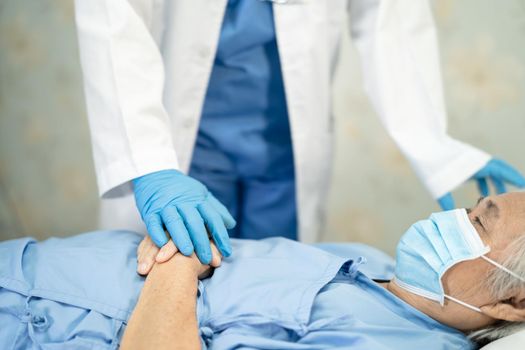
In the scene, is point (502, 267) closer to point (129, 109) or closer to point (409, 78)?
point (409, 78)

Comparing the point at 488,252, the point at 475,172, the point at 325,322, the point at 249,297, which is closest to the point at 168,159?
the point at 249,297

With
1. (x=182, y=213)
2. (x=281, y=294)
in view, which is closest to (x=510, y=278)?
(x=281, y=294)

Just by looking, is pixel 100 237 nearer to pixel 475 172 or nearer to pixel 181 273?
pixel 181 273

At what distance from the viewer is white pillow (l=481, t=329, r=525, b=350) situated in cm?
103

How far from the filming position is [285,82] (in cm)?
149

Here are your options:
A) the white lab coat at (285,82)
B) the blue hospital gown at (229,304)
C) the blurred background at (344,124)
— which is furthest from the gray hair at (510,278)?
the blurred background at (344,124)

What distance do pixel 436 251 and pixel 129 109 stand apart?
2.31 feet

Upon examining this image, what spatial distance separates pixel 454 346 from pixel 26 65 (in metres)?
1.77

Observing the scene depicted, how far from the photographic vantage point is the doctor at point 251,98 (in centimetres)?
122

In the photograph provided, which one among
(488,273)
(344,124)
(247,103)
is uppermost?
(247,103)

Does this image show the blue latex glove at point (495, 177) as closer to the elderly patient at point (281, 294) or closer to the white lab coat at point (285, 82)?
the white lab coat at point (285, 82)

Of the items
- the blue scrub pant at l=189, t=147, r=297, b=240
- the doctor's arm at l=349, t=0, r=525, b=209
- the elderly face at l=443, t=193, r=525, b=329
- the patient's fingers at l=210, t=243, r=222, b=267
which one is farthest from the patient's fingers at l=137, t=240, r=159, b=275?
the doctor's arm at l=349, t=0, r=525, b=209

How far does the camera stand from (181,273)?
1.07m

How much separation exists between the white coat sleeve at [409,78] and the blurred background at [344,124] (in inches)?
22.3
